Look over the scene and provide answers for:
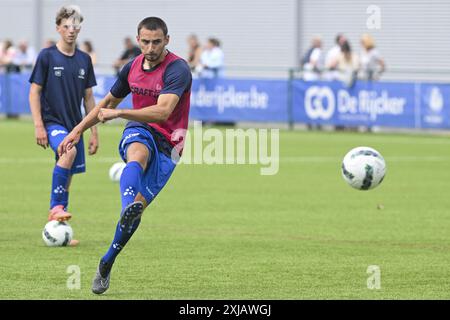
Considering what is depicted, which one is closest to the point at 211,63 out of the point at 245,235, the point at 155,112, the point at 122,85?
the point at 245,235

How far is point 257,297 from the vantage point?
9586 millimetres

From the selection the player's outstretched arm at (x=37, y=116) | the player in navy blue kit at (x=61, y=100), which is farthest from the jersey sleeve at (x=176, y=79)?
the player's outstretched arm at (x=37, y=116)

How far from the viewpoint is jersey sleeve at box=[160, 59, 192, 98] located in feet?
32.8

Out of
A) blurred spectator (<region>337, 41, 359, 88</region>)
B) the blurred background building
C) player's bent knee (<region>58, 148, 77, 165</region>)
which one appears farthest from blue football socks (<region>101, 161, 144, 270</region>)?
the blurred background building

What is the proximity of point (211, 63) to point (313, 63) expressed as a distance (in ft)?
9.89

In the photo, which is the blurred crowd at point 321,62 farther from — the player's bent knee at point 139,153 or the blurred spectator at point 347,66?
the player's bent knee at point 139,153

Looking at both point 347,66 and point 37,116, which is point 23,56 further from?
point 37,116

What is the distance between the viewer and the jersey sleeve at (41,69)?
13.2 meters

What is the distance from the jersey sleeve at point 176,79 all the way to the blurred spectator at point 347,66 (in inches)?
819

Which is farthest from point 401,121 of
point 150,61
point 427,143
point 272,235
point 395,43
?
point 150,61

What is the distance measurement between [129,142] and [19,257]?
7.67ft

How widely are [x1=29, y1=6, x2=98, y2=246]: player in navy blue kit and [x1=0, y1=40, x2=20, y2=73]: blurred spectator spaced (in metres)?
25.2

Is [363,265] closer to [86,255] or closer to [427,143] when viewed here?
[86,255]

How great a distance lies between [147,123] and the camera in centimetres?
1023
